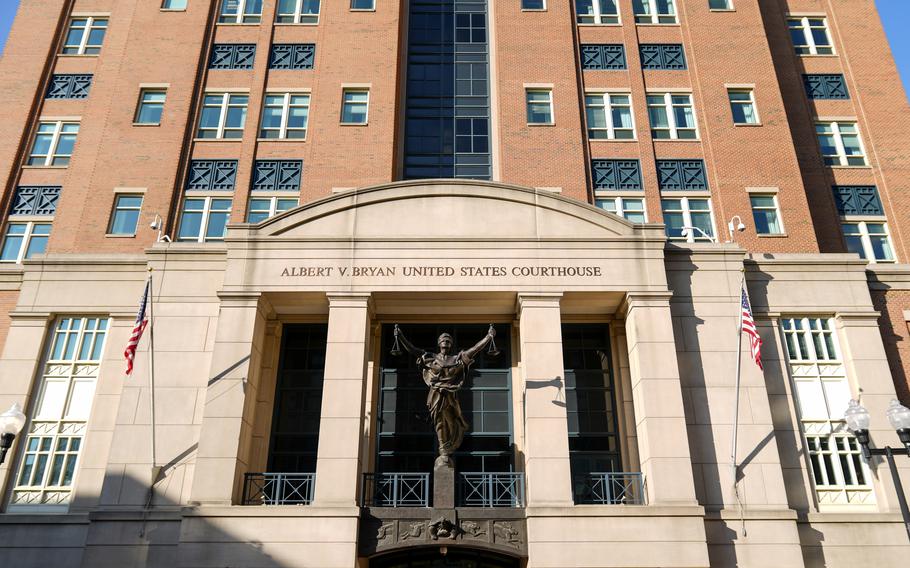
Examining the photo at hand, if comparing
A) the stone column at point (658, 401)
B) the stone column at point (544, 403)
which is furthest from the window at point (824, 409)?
the stone column at point (544, 403)

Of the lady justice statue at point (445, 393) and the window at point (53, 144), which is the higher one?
the window at point (53, 144)

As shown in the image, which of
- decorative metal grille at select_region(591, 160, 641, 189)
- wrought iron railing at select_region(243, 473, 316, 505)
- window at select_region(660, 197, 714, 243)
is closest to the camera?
wrought iron railing at select_region(243, 473, 316, 505)

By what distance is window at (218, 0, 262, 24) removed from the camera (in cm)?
3061

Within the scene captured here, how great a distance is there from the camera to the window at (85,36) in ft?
99.8

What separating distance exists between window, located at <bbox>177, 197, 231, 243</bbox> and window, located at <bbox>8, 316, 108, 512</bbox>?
4798 millimetres

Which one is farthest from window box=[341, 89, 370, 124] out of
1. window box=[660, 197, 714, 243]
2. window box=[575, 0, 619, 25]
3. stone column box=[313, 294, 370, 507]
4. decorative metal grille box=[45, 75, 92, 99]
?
window box=[660, 197, 714, 243]

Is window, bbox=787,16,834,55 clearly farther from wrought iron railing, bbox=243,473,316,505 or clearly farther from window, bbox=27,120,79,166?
window, bbox=27,120,79,166

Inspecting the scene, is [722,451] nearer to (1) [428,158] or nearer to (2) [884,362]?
(2) [884,362]

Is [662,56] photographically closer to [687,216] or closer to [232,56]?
[687,216]

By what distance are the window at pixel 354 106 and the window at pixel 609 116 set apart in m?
8.68

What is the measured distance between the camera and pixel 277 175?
1065 inches

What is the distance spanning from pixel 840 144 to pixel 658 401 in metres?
16.5

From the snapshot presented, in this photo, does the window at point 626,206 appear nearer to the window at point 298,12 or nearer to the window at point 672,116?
the window at point 672,116

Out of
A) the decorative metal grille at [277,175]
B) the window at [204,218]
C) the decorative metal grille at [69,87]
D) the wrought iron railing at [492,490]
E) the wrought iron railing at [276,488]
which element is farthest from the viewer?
the decorative metal grille at [69,87]
